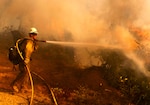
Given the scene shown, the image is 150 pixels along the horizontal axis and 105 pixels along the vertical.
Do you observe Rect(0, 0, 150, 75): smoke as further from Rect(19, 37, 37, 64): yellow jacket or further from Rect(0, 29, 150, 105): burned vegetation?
Rect(19, 37, 37, 64): yellow jacket

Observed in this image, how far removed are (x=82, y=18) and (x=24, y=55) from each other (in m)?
5.97

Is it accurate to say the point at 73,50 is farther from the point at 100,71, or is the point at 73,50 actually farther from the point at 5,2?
the point at 5,2

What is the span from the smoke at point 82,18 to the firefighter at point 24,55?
390 centimetres

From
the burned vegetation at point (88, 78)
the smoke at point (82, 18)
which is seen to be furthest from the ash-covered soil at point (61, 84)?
the smoke at point (82, 18)

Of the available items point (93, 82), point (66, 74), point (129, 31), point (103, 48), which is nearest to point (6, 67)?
point (66, 74)

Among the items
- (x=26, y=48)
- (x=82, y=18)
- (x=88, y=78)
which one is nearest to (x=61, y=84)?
(x=88, y=78)

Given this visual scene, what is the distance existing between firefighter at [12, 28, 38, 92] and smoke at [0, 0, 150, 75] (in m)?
3.90

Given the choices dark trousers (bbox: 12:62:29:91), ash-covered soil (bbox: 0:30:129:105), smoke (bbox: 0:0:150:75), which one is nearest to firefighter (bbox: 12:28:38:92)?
dark trousers (bbox: 12:62:29:91)

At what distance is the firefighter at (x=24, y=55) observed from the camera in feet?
26.8

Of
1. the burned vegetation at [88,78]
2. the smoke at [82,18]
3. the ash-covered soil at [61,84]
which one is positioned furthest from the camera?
the smoke at [82,18]

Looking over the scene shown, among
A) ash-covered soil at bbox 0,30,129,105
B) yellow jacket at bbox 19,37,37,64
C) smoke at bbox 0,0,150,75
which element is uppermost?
smoke at bbox 0,0,150,75

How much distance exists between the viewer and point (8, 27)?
642 inches

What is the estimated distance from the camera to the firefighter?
8.17 metres

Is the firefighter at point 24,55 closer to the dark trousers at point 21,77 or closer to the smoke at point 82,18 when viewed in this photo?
the dark trousers at point 21,77
